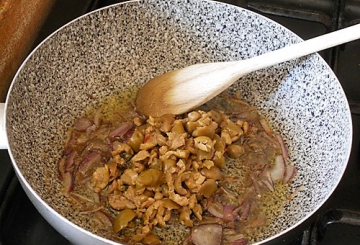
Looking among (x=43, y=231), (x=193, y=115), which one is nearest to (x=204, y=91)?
(x=193, y=115)

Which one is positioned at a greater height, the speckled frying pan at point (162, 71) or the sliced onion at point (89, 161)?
the speckled frying pan at point (162, 71)

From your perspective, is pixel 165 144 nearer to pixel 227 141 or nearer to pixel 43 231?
pixel 227 141

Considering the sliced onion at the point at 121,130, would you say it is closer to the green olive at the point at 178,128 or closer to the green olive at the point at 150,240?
the green olive at the point at 178,128

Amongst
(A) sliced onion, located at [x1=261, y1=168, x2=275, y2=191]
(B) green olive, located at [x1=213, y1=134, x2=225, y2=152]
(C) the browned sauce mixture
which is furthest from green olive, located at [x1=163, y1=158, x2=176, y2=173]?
(A) sliced onion, located at [x1=261, y1=168, x2=275, y2=191]

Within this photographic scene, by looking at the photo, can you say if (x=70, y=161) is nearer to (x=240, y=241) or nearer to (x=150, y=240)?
(x=150, y=240)

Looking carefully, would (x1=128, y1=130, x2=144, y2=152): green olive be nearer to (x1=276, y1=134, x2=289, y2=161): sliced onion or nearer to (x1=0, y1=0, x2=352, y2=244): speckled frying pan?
(x1=0, y1=0, x2=352, y2=244): speckled frying pan

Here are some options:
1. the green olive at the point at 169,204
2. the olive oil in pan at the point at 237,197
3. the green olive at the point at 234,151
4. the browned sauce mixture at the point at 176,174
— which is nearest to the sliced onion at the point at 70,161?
the browned sauce mixture at the point at 176,174
